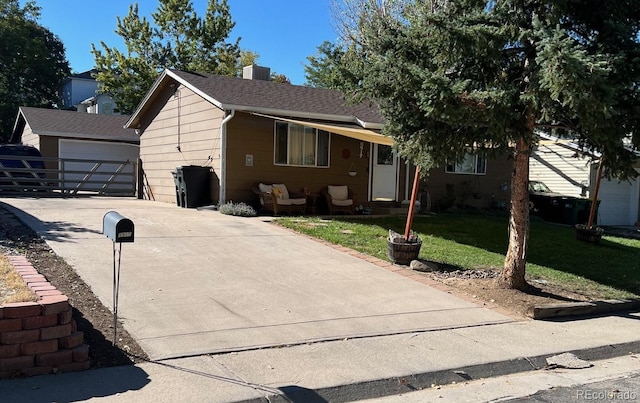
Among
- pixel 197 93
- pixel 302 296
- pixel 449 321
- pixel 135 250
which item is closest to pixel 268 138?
pixel 197 93

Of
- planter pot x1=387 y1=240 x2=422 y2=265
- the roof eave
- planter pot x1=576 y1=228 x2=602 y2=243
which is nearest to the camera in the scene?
planter pot x1=387 y1=240 x2=422 y2=265

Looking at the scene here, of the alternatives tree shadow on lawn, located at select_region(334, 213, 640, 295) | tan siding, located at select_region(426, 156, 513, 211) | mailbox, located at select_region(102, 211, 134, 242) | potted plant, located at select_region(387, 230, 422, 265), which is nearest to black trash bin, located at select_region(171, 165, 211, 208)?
tree shadow on lawn, located at select_region(334, 213, 640, 295)

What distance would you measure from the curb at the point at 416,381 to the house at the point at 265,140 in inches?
308

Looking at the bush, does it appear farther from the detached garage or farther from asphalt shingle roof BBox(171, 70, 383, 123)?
the detached garage

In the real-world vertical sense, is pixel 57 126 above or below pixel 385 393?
above

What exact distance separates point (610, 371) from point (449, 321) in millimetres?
1754

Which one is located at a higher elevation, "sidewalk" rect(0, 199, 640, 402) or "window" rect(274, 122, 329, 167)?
"window" rect(274, 122, 329, 167)

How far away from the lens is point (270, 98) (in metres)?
15.1

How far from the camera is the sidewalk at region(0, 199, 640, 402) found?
414 centimetres

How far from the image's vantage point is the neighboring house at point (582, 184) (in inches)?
773

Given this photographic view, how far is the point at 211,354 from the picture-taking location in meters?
4.76

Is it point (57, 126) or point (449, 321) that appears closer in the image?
point (449, 321)

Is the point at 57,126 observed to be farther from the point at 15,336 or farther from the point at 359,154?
the point at 15,336

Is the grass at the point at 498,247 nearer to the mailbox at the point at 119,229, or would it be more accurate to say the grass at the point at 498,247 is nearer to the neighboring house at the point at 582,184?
the neighboring house at the point at 582,184
